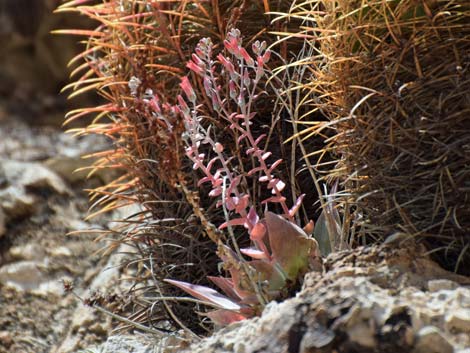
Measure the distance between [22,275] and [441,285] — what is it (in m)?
1.48

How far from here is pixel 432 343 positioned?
116cm

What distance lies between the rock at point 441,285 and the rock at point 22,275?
1.42 meters

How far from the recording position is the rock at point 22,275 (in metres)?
2.39

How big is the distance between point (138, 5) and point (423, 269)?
3.34ft

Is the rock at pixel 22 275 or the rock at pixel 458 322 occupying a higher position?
the rock at pixel 458 322

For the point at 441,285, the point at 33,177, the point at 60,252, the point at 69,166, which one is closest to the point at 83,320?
the point at 60,252

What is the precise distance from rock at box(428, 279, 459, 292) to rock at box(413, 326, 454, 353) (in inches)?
5.0

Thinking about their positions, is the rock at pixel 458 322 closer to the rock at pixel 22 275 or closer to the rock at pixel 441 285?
the rock at pixel 441 285

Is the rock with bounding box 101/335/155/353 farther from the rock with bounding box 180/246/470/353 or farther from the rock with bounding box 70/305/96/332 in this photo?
the rock with bounding box 70/305/96/332

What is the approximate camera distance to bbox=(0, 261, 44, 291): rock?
239 cm

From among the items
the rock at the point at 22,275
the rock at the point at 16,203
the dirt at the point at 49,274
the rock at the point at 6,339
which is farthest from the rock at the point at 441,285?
the rock at the point at 16,203

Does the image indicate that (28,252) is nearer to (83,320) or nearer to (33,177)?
(33,177)

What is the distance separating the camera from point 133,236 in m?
1.89

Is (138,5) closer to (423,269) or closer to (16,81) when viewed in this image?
(423,269)
